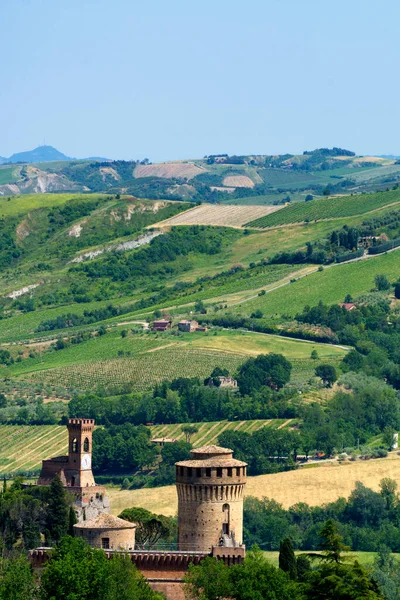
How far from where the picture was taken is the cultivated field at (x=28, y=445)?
588 ft

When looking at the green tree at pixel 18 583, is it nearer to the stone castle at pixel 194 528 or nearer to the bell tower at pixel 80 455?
the stone castle at pixel 194 528

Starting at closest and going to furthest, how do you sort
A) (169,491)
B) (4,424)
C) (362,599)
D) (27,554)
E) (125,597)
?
(362,599) < (125,597) < (27,554) < (169,491) < (4,424)

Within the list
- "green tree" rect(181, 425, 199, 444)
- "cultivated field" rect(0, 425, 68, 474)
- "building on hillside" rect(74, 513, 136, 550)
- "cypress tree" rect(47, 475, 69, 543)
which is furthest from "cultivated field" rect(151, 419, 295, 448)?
"building on hillside" rect(74, 513, 136, 550)

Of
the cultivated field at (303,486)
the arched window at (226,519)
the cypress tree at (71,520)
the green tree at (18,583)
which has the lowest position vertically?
the cultivated field at (303,486)

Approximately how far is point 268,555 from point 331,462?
126ft

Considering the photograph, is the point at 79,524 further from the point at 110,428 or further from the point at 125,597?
the point at 110,428

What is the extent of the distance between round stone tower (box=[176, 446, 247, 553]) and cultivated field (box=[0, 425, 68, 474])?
255 feet

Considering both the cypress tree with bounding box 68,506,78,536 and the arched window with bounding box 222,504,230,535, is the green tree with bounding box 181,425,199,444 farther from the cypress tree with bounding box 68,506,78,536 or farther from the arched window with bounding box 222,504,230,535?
the arched window with bounding box 222,504,230,535

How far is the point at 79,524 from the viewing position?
102375mm

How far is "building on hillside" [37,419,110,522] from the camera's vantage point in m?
124

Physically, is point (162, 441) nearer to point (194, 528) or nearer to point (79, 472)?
point (79, 472)

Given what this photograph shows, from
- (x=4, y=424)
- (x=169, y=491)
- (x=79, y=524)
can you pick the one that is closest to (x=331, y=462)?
(x=169, y=491)

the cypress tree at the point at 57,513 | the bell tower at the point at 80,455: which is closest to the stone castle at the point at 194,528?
the cypress tree at the point at 57,513

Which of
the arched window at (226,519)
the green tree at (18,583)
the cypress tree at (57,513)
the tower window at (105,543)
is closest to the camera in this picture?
the green tree at (18,583)
